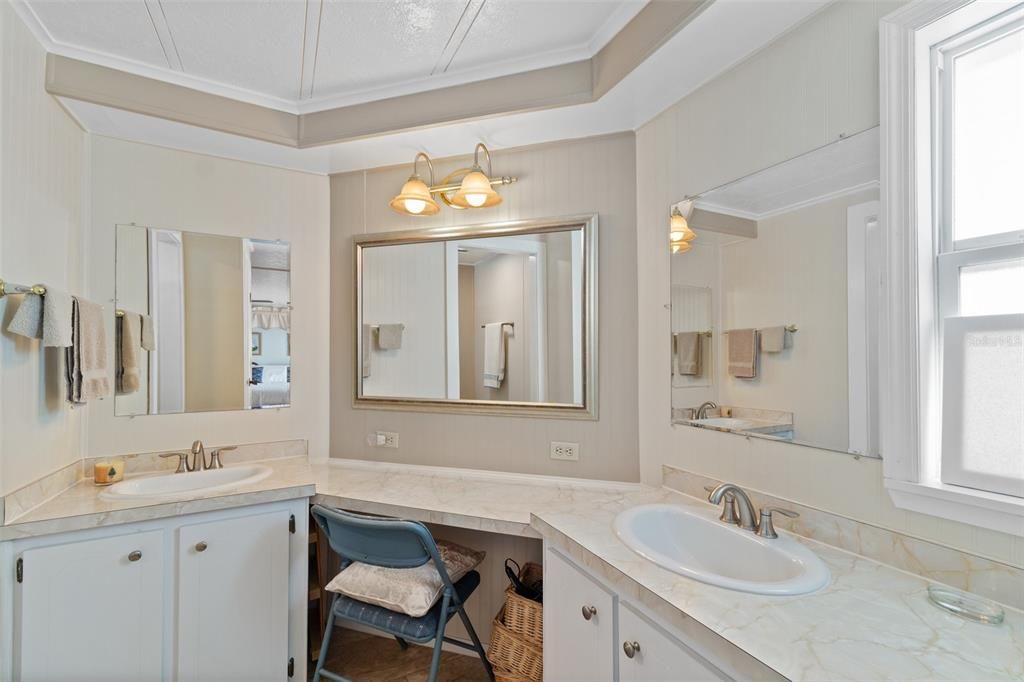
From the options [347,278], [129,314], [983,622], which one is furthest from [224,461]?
[983,622]

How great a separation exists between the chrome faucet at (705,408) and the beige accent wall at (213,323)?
77.8 inches

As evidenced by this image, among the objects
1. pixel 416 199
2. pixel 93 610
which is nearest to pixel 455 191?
pixel 416 199

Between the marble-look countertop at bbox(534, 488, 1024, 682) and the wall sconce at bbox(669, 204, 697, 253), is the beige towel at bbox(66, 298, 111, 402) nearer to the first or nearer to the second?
the marble-look countertop at bbox(534, 488, 1024, 682)

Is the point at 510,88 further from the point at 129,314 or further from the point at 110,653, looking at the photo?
the point at 110,653

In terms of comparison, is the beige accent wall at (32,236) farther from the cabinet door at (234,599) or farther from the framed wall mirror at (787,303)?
the framed wall mirror at (787,303)

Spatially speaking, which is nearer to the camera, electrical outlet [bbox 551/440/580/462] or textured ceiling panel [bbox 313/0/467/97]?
textured ceiling panel [bbox 313/0/467/97]

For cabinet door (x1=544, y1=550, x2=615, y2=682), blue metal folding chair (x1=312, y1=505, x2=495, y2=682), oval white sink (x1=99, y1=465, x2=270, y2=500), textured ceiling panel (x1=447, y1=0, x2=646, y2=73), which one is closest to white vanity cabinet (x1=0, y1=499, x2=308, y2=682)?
oval white sink (x1=99, y1=465, x2=270, y2=500)

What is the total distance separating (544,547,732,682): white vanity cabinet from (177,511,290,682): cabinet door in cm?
106

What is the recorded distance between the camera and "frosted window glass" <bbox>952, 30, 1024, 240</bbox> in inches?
39.6

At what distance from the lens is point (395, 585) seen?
5.55ft

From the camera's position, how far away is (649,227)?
195cm

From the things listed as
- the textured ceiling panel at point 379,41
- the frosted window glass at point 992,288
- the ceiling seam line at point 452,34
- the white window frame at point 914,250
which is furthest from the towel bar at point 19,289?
the frosted window glass at point 992,288

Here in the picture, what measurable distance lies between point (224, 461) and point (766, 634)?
87.0 inches

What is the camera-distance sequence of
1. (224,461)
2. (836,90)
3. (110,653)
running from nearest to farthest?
1. (836,90)
2. (110,653)
3. (224,461)
